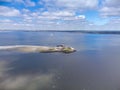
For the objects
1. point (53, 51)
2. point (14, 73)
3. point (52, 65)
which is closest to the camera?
point (14, 73)

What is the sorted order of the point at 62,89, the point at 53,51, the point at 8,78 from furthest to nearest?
1. the point at 53,51
2. the point at 8,78
3. the point at 62,89

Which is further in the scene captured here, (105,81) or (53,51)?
(53,51)

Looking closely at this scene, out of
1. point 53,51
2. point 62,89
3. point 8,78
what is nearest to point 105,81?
point 62,89

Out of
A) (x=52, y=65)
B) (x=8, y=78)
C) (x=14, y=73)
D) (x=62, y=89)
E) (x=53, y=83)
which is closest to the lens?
(x=62, y=89)

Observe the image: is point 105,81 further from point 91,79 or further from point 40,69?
point 40,69

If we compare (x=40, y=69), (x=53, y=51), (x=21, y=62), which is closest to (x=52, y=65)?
(x=40, y=69)

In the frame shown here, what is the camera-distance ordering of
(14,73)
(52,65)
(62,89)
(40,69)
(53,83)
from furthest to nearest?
(52,65), (40,69), (14,73), (53,83), (62,89)

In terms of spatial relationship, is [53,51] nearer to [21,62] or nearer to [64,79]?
[21,62]

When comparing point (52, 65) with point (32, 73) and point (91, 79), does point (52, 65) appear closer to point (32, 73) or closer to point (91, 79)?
point (32, 73)

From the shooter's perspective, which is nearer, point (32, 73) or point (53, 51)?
point (32, 73)
